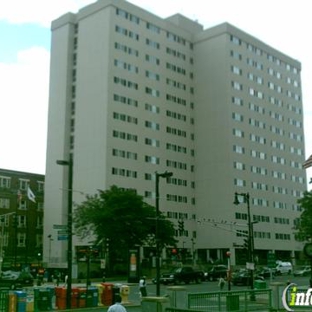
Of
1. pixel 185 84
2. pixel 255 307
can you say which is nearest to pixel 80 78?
pixel 185 84

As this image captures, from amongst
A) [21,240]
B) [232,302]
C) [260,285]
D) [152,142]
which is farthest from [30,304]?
[21,240]

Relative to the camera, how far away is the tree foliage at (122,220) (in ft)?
246

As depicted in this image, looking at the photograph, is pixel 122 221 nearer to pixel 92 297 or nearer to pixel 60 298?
pixel 92 297

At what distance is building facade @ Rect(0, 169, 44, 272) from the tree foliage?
24360 mm

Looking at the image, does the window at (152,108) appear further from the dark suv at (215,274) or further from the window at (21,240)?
the dark suv at (215,274)

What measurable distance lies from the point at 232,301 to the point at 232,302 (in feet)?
0.15

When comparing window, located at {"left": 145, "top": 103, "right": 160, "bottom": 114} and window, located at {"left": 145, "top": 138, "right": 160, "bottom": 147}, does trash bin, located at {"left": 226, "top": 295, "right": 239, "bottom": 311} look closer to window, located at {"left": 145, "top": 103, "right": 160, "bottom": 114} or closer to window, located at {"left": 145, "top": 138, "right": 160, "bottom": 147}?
window, located at {"left": 145, "top": 138, "right": 160, "bottom": 147}

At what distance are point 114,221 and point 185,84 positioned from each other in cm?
4695

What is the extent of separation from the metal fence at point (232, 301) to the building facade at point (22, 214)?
252 ft

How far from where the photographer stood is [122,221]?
75.2 m

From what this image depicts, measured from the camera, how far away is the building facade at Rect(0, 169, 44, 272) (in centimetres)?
10075

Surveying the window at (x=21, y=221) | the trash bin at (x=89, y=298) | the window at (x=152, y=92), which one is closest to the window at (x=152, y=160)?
the window at (x=152, y=92)

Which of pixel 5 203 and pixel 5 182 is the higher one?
pixel 5 182

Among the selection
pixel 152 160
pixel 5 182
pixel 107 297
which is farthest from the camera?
pixel 5 182
